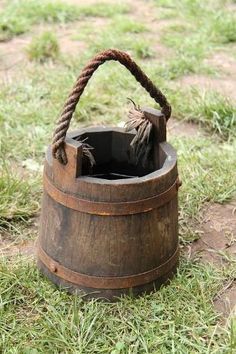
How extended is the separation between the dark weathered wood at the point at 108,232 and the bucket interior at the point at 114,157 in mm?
230

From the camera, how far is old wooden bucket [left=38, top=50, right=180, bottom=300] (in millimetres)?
2777

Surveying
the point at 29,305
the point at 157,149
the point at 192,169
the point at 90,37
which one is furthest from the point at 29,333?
the point at 90,37

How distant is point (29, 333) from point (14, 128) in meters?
2.20

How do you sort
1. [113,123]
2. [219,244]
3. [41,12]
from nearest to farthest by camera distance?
[219,244] → [113,123] → [41,12]

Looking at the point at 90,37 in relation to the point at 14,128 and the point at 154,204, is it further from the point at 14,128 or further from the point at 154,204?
the point at 154,204

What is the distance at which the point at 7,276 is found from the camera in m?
3.11

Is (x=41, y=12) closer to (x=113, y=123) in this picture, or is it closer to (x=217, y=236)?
(x=113, y=123)

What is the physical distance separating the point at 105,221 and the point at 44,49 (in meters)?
3.41

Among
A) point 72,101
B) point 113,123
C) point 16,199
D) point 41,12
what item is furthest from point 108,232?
point 41,12

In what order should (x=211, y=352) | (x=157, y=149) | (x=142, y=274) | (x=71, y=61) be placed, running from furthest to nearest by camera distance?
(x=71, y=61), (x=157, y=149), (x=142, y=274), (x=211, y=352)

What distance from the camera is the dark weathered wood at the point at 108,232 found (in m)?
2.79

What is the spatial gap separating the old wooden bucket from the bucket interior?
0.14m

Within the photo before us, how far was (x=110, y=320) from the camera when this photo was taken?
113 inches

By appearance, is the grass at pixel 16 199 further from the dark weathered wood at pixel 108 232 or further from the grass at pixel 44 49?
the grass at pixel 44 49
